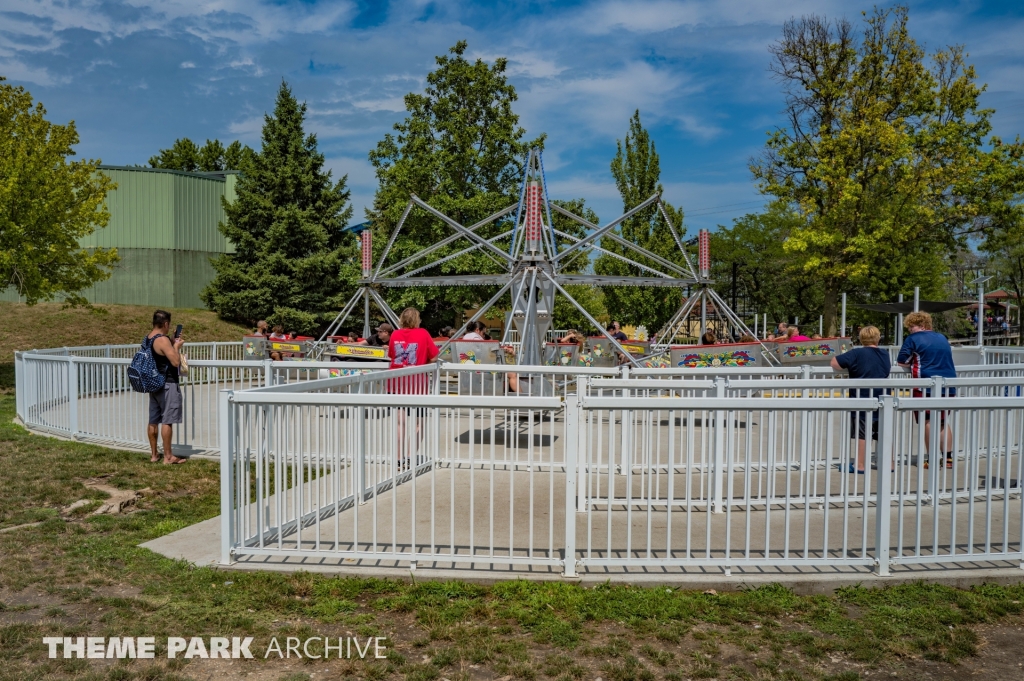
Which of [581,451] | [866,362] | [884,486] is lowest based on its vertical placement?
[884,486]

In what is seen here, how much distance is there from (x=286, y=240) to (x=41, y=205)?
1744cm

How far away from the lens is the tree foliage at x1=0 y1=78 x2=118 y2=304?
1953cm

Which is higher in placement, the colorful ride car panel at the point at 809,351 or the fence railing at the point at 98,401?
the colorful ride car panel at the point at 809,351

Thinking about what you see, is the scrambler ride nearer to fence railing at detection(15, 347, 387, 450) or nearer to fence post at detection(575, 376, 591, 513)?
fence railing at detection(15, 347, 387, 450)

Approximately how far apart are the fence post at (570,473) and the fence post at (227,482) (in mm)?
2359

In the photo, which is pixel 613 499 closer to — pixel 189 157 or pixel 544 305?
pixel 544 305

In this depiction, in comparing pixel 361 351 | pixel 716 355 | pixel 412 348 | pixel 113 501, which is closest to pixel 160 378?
pixel 113 501

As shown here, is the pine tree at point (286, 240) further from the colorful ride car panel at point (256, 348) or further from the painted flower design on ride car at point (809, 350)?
the painted flower design on ride car at point (809, 350)

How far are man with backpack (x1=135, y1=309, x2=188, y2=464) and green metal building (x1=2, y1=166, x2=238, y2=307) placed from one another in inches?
1230

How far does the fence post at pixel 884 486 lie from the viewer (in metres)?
5.11

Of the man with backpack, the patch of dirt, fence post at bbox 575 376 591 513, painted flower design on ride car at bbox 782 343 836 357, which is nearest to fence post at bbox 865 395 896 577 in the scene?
fence post at bbox 575 376 591 513

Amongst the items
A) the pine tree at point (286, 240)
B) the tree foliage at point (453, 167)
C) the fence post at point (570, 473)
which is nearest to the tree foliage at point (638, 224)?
the tree foliage at point (453, 167)

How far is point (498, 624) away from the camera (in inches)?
175

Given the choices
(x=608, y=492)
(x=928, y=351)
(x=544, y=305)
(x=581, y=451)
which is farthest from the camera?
(x=544, y=305)
